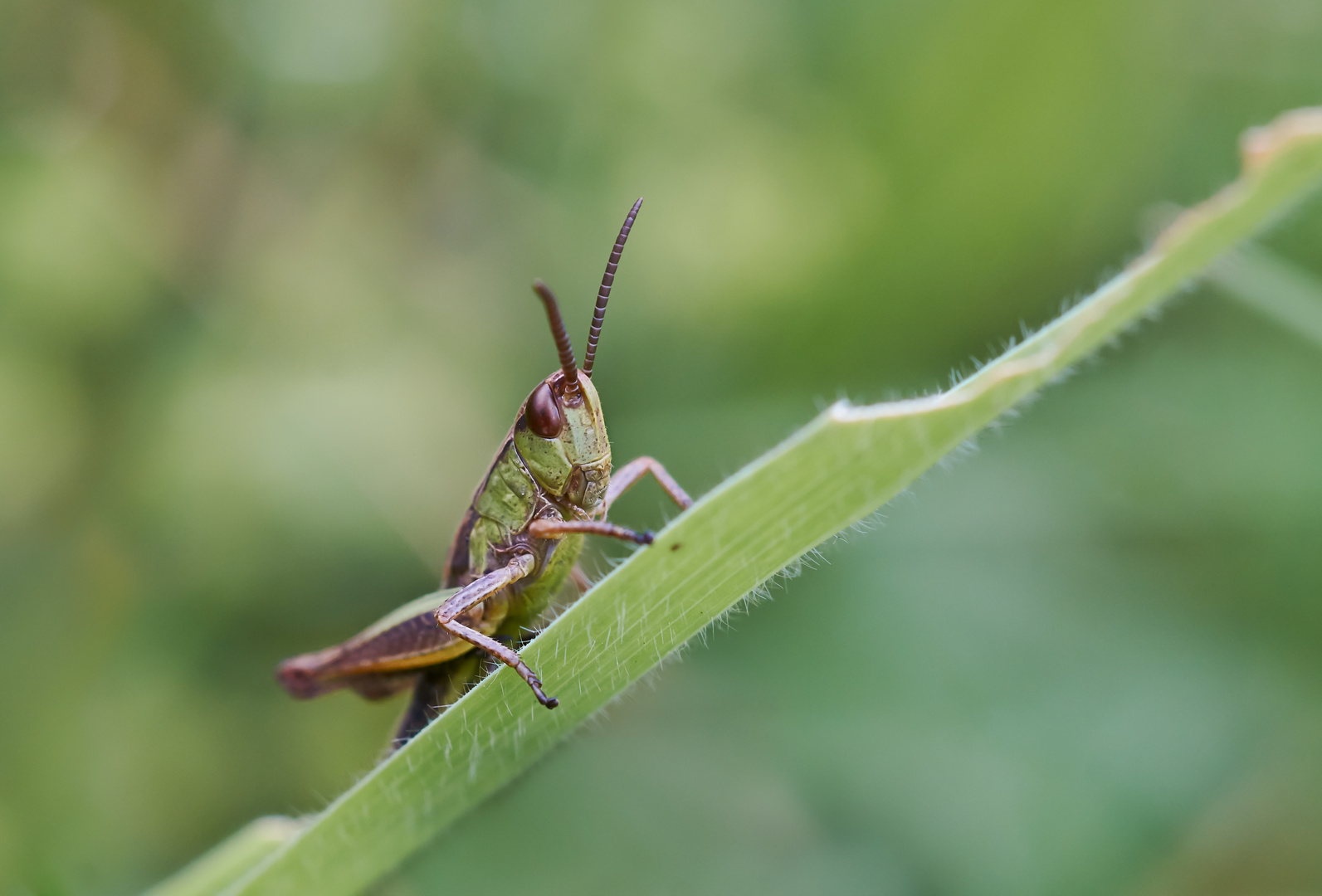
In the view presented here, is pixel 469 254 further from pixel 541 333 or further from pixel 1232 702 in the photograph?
pixel 1232 702

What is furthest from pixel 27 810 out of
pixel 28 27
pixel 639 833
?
pixel 28 27

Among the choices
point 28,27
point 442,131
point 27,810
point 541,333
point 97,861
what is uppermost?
point 28,27

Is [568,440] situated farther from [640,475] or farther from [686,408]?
[686,408]

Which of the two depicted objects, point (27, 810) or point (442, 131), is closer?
point (27, 810)

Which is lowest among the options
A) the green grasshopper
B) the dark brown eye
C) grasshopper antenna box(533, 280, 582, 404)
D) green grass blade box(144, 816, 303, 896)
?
green grass blade box(144, 816, 303, 896)

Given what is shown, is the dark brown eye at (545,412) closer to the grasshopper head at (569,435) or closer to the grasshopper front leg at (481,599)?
the grasshopper head at (569,435)

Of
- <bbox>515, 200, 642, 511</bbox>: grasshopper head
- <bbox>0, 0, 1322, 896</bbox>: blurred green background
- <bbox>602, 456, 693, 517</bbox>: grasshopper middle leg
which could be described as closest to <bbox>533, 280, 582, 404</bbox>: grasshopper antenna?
<bbox>515, 200, 642, 511</bbox>: grasshopper head

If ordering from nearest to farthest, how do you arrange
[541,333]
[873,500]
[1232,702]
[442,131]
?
[873,500], [1232,702], [541,333], [442,131]

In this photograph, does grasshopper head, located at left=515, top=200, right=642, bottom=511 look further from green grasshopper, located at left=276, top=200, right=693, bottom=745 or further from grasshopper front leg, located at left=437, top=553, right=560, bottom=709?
grasshopper front leg, located at left=437, top=553, right=560, bottom=709
